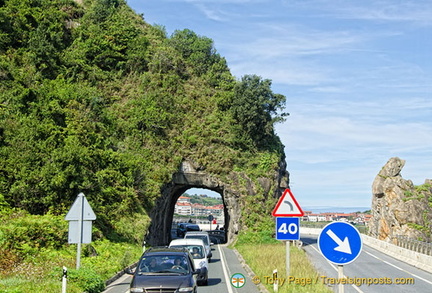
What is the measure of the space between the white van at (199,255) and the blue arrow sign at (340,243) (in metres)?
9.83

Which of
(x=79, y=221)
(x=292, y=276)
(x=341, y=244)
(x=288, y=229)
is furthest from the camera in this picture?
(x=292, y=276)

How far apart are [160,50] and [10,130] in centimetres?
2934

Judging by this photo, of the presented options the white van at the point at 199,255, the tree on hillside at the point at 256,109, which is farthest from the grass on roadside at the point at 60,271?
the tree on hillside at the point at 256,109

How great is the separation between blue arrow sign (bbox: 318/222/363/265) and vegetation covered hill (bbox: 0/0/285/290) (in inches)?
622

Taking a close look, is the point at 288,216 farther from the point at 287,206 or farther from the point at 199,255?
the point at 199,255

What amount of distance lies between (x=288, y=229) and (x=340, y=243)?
5.22 m

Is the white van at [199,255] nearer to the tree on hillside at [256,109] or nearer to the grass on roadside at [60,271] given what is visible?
the grass on roadside at [60,271]

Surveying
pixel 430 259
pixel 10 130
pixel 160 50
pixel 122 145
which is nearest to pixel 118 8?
pixel 160 50

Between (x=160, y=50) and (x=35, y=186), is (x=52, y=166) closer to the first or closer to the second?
(x=35, y=186)

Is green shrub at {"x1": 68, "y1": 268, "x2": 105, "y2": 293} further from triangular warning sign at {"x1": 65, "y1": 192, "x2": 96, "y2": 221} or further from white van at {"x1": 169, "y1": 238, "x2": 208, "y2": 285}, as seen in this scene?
white van at {"x1": 169, "y1": 238, "x2": 208, "y2": 285}

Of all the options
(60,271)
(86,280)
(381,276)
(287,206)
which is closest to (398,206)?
(381,276)

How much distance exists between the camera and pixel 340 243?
25.3ft

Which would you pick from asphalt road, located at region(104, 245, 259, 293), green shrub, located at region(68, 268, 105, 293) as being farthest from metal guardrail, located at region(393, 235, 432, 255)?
green shrub, located at region(68, 268, 105, 293)

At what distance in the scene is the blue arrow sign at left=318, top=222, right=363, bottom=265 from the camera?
755 centimetres
